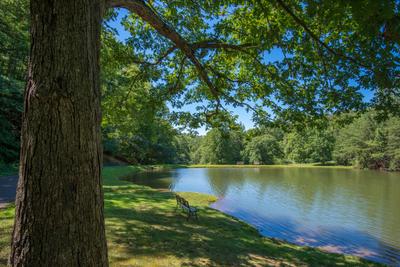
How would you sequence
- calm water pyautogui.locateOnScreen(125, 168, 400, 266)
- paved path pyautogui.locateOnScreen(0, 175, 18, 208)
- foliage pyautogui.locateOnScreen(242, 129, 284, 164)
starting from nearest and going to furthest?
paved path pyautogui.locateOnScreen(0, 175, 18, 208) < calm water pyautogui.locateOnScreen(125, 168, 400, 266) < foliage pyautogui.locateOnScreen(242, 129, 284, 164)

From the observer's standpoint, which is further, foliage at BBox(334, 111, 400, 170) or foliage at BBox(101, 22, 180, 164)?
foliage at BBox(334, 111, 400, 170)

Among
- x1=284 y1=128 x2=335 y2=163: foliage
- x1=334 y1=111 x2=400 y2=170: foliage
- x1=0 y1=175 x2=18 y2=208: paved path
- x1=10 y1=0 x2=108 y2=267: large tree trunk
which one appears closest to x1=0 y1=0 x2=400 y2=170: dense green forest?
x1=334 y1=111 x2=400 y2=170: foliage

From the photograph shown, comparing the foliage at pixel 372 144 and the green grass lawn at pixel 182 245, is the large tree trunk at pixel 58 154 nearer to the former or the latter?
the green grass lawn at pixel 182 245

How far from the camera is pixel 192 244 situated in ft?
19.2

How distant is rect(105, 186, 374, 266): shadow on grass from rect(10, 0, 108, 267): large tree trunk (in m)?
2.92

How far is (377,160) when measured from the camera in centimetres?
5097

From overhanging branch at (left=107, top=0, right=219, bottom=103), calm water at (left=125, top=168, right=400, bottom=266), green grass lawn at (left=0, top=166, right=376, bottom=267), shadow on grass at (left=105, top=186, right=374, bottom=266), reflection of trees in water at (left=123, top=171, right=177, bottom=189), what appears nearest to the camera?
overhanging branch at (left=107, top=0, right=219, bottom=103)

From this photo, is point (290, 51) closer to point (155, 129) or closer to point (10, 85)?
point (155, 129)

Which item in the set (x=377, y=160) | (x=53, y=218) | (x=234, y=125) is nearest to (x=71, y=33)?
(x=53, y=218)

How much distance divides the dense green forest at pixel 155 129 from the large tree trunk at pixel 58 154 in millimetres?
5221

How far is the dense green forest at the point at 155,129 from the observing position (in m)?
7.58

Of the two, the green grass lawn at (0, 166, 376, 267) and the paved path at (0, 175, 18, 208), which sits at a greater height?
the paved path at (0, 175, 18, 208)

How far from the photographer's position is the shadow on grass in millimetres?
4898

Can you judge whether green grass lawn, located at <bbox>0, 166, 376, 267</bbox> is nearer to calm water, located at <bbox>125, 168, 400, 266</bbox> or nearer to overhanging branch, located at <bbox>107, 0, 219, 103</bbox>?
calm water, located at <bbox>125, 168, 400, 266</bbox>
